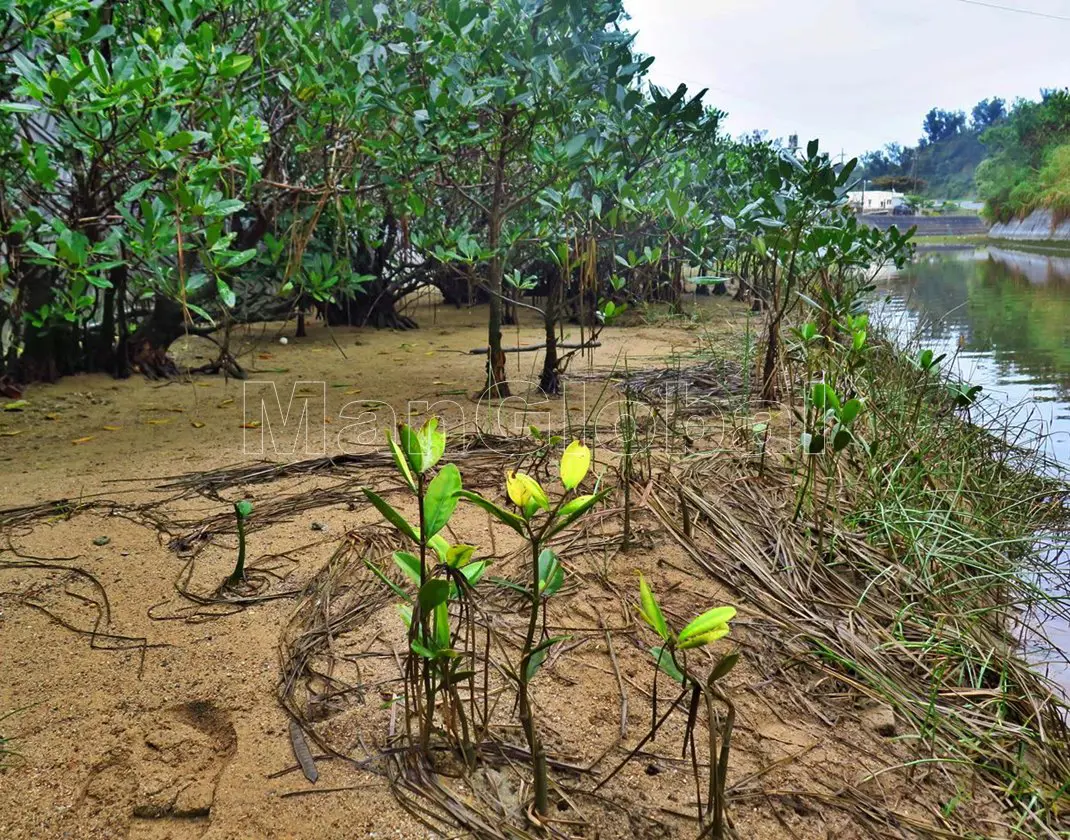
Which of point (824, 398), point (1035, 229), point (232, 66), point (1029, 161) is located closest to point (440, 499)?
point (824, 398)

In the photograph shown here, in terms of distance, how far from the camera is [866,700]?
125cm

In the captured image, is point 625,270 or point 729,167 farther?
point 625,270

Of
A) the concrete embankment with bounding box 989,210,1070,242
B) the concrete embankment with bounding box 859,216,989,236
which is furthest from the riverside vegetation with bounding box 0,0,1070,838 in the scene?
the concrete embankment with bounding box 859,216,989,236

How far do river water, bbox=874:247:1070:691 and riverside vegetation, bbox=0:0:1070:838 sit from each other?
0.69 ft

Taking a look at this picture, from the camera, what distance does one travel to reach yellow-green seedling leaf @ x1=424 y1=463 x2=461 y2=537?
2.91 ft

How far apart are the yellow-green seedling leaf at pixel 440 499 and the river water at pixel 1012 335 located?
1.28 metres

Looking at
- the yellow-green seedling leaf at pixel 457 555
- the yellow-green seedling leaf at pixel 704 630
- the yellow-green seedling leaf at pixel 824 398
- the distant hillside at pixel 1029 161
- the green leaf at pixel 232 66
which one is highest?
the distant hillside at pixel 1029 161

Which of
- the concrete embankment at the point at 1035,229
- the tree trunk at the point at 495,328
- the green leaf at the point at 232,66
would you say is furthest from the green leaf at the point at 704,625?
the concrete embankment at the point at 1035,229

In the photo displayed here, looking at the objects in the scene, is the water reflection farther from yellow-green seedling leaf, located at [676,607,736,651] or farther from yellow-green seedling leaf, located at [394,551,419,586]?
yellow-green seedling leaf, located at [394,551,419,586]

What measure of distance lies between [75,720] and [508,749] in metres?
0.58

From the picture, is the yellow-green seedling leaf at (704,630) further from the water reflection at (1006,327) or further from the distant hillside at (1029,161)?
the distant hillside at (1029,161)

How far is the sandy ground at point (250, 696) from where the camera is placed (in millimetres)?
941

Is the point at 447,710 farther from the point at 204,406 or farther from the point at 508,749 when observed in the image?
the point at 204,406

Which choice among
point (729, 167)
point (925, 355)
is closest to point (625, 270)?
point (729, 167)
